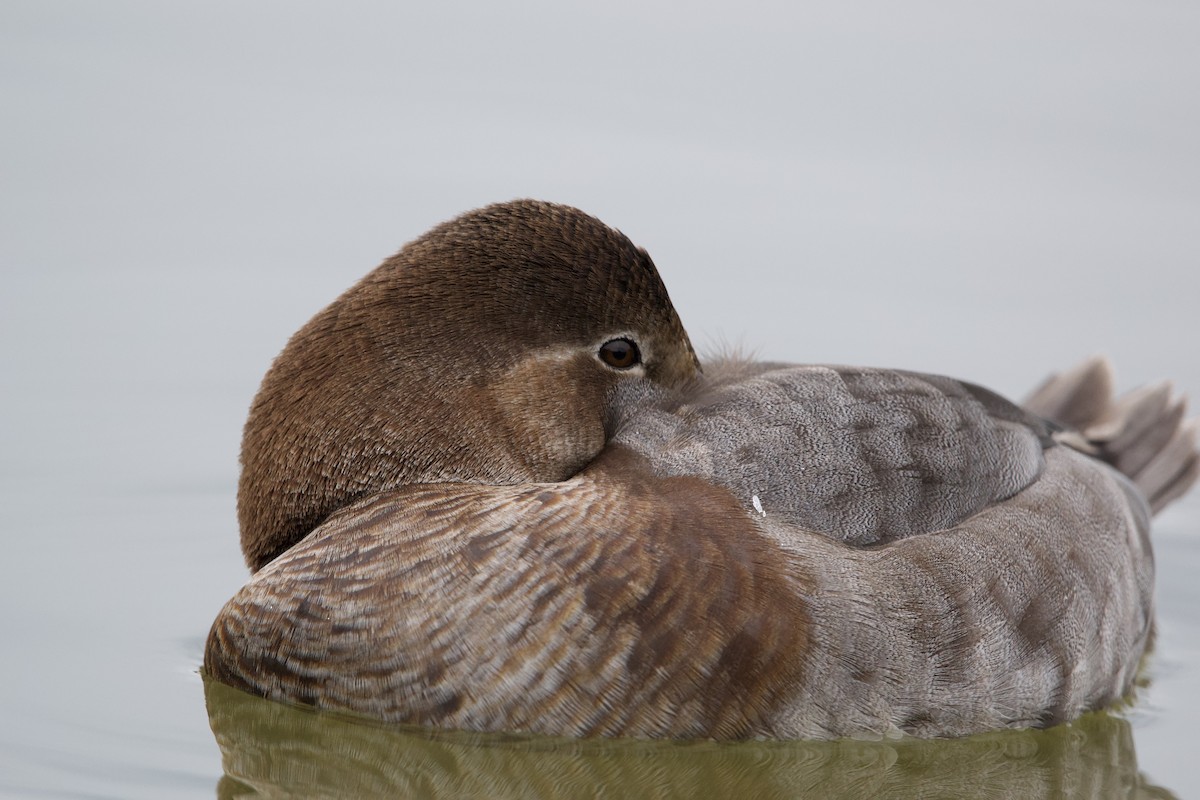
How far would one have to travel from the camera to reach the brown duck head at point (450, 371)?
565 centimetres

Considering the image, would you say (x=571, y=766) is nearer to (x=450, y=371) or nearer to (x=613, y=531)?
(x=613, y=531)

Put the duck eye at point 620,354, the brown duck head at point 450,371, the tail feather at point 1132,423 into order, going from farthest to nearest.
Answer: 1. the tail feather at point 1132,423
2. the duck eye at point 620,354
3. the brown duck head at point 450,371

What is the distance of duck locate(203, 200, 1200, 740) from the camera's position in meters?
5.26

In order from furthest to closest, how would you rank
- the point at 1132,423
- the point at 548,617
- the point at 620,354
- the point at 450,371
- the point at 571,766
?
the point at 1132,423, the point at 620,354, the point at 450,371, the point at 571,766, the point at 548,617

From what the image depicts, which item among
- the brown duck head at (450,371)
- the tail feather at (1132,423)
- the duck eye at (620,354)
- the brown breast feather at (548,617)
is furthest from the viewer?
the tail feather at (1132,423)

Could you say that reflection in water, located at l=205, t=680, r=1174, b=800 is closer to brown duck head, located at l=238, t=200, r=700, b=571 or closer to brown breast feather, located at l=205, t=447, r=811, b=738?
brown breast feather, located at l=205, t=447, r=811, b=738

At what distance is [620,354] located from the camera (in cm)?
590

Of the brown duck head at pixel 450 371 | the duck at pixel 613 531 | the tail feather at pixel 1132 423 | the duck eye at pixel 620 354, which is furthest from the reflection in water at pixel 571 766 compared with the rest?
the tail feather at pixel 1132 423

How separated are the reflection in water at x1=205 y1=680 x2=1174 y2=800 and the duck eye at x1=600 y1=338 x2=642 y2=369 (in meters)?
1.28

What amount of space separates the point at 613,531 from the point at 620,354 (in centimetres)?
77

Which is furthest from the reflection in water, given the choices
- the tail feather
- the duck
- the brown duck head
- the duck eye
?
the tail feather

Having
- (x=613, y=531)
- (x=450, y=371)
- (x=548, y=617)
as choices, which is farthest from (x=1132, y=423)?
(x=548, y=617)

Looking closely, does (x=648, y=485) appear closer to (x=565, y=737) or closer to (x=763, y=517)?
(x=763, y=517)

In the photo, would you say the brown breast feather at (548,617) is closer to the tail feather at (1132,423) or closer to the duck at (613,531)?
the duck at (613,531)
